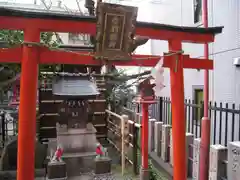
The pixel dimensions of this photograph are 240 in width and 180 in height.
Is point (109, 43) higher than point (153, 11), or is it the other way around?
point (153, 11)

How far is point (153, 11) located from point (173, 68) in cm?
989

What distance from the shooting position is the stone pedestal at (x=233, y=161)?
13.4ft

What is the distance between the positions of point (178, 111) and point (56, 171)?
4212 millimetres

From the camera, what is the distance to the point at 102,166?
6.68m

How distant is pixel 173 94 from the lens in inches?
146

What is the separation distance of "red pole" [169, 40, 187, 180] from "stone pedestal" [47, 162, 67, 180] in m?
3.73

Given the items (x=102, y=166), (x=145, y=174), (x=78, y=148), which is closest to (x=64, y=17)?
(x=145, y=174)

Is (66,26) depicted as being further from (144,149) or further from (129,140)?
(129,140)

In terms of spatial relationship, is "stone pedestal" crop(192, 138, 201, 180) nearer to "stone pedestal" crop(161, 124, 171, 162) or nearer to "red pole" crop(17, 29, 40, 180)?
"stone pedestal" crop(161, 124, 171, 162)

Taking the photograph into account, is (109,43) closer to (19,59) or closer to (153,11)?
(19,59)

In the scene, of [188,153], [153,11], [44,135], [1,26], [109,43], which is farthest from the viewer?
[153,11]

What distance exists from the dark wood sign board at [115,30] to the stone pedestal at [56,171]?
13.9 feet

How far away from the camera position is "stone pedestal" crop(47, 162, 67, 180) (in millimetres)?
6176

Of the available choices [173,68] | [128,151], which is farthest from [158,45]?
[173,68]
